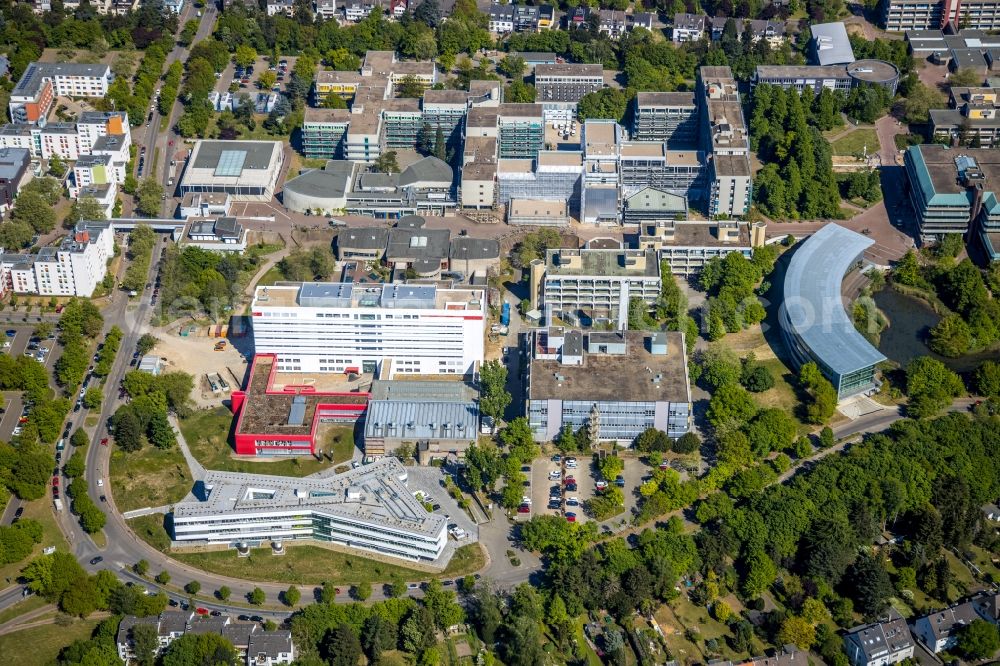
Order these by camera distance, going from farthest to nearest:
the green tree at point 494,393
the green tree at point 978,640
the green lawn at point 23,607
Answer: the green tree at point 494,393 → the green lawn at point 23,607 → the green tree at point 978,640

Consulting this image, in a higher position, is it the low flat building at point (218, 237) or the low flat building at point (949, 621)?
the low flat building at point (218, 237)

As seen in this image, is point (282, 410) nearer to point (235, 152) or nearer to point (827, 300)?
point (235, 152)

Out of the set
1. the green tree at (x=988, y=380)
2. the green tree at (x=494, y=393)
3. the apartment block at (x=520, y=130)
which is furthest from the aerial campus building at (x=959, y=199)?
the green tree at (x=494, y=393)

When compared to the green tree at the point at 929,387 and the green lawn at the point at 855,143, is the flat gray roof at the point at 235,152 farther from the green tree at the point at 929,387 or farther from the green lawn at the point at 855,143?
the green tree at the point at 929,387

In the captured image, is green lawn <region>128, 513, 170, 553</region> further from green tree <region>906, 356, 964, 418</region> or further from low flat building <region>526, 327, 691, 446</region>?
green tree <region>906, 356, 964, 418</region>

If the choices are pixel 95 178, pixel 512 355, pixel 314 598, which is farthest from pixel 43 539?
pixel 95 178

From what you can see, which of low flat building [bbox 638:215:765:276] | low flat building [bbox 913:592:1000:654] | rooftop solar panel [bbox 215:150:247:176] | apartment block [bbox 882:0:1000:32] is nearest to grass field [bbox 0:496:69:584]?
rooftop solar panel [bbox 215:150:247:176]

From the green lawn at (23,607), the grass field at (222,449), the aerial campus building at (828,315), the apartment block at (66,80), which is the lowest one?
the grass field at (222,449)
